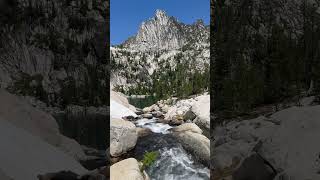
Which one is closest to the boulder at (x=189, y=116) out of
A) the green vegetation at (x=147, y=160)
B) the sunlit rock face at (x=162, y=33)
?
the green vegetation at (x=147, y=160)

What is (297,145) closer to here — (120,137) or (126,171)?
(126,171)

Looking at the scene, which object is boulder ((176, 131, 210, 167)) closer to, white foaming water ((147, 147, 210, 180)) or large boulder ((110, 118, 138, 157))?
white foaming water ((147, 147, 210, 180))

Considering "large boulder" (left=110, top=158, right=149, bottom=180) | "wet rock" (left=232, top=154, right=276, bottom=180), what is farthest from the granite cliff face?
"large boulder" (left=110, top=158, right=149, bottom=180)

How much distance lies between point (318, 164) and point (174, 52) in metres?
77.2

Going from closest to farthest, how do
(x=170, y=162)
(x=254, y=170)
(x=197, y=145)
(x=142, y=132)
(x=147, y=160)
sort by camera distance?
(x=254, y=170)
(x=147, y=160)
(x=170, y=162)
(x=197, y=145)
(x=142, y=132)

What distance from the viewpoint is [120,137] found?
8750 mm

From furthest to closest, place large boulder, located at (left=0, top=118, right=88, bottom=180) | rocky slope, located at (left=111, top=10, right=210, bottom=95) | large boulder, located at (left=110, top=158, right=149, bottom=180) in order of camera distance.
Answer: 1. rocky slope, located at (left=111, top=10, right=210, bottom=95)
2. large boulder, located at (left=110, top=158, right=149, bottom=180)
3. large boulder, located at (left=0, top=118, right=88, bottom=180)

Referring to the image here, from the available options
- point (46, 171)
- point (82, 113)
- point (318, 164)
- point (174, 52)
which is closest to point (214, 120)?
point (318, 164)

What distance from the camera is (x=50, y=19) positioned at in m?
4.08

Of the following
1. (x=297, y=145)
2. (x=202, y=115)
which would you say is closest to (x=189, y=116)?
(x=202, y=115)

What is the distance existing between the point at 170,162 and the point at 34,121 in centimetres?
572

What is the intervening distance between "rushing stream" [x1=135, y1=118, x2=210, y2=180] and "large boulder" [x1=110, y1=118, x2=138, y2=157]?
0.51 m

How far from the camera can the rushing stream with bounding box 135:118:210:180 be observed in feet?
29.1

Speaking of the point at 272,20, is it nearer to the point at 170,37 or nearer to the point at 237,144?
the point at 237,144
